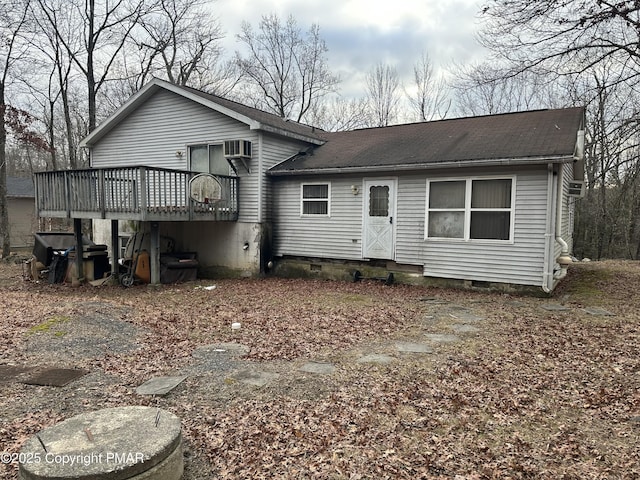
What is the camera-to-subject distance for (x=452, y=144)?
10477 millimetres

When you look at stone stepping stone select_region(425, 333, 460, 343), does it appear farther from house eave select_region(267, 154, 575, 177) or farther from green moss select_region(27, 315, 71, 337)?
green moss select_region(27, 315, 71, 337)

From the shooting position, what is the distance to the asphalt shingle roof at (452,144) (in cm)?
908

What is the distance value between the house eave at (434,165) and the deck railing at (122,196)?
1.78 m

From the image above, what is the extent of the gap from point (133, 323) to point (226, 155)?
19.6ft

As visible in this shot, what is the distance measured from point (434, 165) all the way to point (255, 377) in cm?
661

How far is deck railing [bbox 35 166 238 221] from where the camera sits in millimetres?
9984

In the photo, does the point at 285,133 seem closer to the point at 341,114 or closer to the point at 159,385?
the point at 159,385

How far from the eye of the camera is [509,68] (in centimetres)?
1128

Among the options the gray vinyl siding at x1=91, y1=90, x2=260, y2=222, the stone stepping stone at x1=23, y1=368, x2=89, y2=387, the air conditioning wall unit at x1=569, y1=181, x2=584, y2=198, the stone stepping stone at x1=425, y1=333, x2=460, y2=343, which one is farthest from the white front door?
the stone stepping stone at x1=23, y1=368, x2=89, y2=387

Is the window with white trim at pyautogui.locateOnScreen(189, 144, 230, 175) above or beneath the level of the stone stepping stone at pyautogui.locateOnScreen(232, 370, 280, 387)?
above

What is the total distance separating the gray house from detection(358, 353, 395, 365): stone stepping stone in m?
5.06

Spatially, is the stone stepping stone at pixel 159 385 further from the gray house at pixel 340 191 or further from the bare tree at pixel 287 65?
the bare tree at pixel 287 65

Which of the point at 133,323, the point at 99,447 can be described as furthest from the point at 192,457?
the point at 133,323

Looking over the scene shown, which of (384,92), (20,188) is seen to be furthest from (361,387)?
(20,188)
